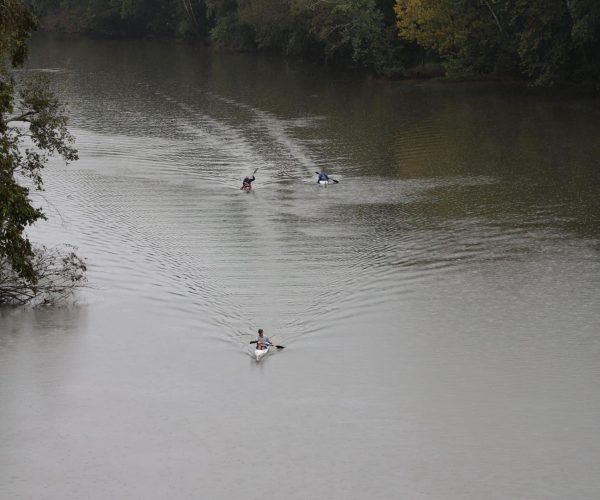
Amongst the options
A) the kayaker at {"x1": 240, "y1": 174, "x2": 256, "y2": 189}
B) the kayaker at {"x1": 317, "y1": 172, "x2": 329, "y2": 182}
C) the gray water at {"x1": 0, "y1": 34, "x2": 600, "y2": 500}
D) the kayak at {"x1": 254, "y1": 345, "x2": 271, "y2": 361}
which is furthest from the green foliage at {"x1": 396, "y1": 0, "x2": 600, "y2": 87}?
the kayak at {"x1": 254, "y1": 345, "x2": 271, "y2": 361}

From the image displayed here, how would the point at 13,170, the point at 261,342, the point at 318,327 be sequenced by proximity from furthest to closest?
1. the point at 13,170
2. the point at 318,327
3. the point at 261,342

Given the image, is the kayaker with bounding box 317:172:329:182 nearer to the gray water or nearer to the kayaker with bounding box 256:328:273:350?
the gray water

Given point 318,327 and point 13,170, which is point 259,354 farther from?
point 13,170

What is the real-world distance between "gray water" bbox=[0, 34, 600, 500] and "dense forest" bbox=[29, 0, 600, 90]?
11473mm

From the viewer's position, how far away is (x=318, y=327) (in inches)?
1180

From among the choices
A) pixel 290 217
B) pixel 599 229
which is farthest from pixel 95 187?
pixel 599 229

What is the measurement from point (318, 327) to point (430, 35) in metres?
49.3

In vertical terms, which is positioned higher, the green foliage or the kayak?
the green foliage

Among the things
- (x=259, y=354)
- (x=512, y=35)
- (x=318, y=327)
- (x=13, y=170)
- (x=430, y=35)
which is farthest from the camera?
(x=430, y=35)

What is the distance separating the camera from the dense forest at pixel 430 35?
6500 centimetres

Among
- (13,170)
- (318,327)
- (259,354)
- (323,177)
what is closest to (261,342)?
(259,354)

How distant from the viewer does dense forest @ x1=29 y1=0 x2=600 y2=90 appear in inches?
2559

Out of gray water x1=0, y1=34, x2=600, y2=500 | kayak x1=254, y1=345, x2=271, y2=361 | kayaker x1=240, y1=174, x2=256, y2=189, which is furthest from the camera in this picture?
kayaker x1=240, y1=174, x2=256, y2=189

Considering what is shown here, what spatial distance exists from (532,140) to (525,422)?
32.9m
